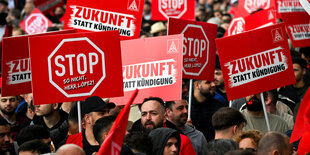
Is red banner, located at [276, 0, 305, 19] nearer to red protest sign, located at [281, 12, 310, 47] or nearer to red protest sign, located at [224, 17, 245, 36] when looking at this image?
red protest sign, located at [281, 12, 310, 47]

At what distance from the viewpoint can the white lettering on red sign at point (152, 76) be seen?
8367 millimetres

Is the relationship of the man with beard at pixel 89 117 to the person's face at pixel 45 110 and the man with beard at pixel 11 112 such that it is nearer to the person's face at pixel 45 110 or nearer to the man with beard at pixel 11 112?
the person's face at pixel 45 110

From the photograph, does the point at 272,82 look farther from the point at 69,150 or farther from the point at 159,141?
the point at 69,150

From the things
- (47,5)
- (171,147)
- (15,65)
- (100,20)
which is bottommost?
(171,147)

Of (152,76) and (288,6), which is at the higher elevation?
(288,6)

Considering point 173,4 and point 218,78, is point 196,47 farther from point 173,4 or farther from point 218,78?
point 173,4

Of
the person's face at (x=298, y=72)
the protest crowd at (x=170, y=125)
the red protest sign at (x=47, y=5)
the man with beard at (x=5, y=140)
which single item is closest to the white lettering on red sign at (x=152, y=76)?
the protest crowd at (x=170, y=125)

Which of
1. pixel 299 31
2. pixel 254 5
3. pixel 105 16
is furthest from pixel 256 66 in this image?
pixel 254 5

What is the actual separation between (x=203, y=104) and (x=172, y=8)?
311 cm

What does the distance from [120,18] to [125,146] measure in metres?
3.43

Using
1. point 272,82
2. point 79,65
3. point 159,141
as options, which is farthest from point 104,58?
point 272,82

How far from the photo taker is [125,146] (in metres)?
5.97

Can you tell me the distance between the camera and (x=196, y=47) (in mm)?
9422

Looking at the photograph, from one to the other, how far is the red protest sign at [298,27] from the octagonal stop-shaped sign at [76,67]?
3850 millimetres
